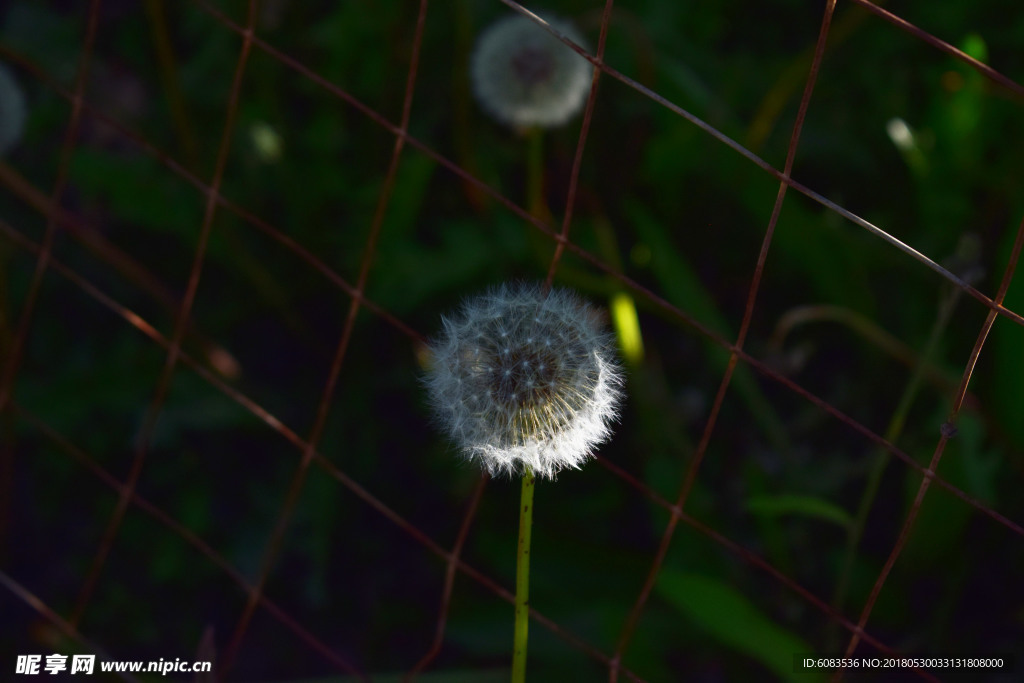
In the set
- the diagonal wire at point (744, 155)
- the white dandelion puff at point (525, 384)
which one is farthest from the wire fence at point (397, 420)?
the white dandelion puff at point (525, 384)

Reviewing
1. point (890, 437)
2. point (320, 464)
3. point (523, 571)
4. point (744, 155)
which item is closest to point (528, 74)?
point (744, 155)

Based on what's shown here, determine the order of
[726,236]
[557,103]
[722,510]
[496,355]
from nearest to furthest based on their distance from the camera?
[496,355]
[557,103]
[722,510]
[726,236]

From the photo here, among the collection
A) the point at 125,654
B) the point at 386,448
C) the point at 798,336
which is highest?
the point at 798,336

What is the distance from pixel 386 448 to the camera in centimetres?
229

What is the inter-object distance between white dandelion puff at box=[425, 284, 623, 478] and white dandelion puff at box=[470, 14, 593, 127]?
1089mm

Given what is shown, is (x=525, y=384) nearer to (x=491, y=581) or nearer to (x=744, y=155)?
(x=744, y=155)

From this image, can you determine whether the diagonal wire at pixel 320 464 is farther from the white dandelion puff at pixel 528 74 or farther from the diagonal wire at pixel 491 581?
the white dandelion puff at pixel 528 74

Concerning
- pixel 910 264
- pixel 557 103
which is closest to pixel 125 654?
pixel 557 103

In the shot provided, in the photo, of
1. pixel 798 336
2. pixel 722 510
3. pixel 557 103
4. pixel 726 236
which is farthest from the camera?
pixel 726 236

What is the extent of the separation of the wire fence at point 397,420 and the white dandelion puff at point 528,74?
134 mm

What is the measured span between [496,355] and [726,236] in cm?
169

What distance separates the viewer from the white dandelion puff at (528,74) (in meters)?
1.90

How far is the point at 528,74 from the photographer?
1.90 meters

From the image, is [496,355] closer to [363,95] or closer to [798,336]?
[798,336]
